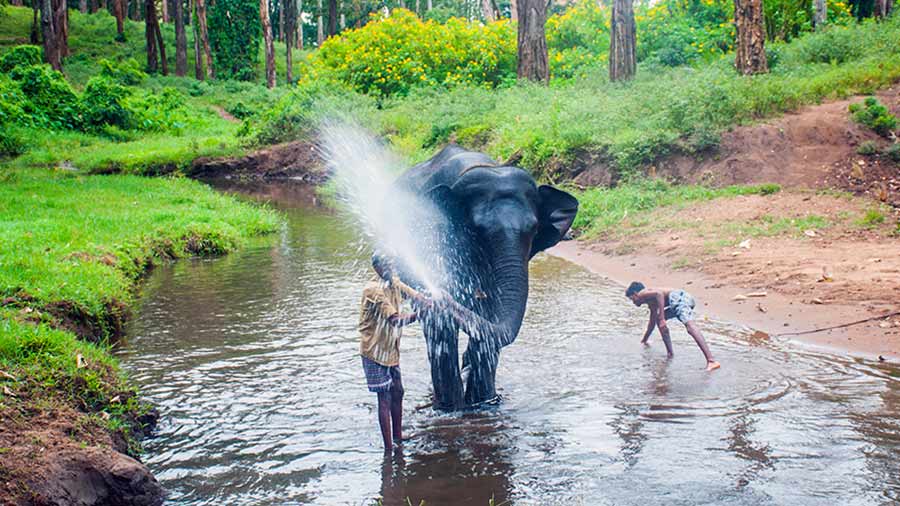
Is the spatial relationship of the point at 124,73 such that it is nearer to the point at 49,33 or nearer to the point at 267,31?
the point at 267,31

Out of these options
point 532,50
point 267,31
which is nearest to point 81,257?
point 532,50

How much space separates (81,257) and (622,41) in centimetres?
1560

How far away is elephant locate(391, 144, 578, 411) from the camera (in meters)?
6.45

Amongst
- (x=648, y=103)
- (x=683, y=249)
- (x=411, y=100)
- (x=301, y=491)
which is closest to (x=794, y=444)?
(x=301, y=491)

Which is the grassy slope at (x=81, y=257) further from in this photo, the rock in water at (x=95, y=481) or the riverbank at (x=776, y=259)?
the riverbank at (x=776, y=259)

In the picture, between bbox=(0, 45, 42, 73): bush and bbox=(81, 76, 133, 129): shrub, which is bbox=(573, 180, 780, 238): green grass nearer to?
bbox=(81, 76, 133, 129): shrub

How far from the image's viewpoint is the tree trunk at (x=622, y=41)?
72.1 feet

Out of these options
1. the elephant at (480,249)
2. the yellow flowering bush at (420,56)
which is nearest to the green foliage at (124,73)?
the yellow flowering bush at (420,56)

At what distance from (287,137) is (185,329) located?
21936 millimetres

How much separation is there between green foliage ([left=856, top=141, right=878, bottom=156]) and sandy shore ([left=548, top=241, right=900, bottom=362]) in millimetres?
4561

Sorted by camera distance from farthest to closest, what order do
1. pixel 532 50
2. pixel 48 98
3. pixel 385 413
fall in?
1. pixel 48 98
2. pixel 532 50
3. pixel 385 413

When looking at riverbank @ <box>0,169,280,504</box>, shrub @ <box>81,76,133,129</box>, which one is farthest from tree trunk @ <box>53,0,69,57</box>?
riverbank @ <box>0,169,280,504</box>

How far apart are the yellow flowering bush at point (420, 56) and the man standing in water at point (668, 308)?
22190 millimetres

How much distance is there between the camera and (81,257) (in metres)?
10.9
